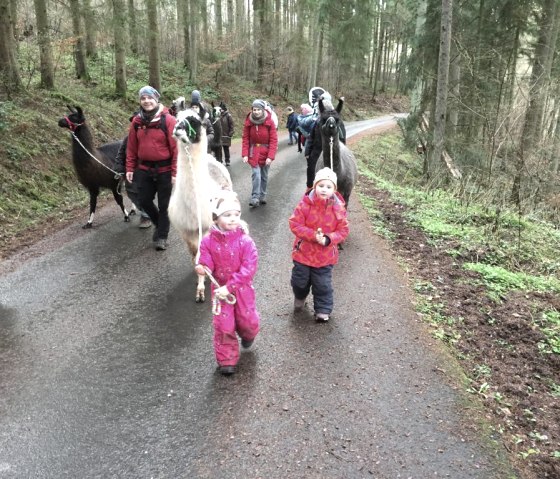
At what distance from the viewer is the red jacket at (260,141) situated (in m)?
8.47

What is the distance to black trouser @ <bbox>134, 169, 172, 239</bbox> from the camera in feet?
20.1

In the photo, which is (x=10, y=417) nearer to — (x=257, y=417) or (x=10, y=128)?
(x=257, y=417)

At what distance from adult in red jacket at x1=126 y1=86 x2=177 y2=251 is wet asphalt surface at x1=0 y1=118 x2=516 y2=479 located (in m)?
1.13

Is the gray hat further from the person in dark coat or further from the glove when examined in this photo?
the glove

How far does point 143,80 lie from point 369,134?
40.7 ft

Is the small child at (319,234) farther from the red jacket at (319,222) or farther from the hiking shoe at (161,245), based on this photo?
the hiking shoe at (161,245)

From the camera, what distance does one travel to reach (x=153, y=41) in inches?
614

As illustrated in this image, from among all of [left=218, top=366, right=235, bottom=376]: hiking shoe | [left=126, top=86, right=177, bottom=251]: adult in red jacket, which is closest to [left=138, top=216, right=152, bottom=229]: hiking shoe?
[left=126, top=86, right=177, bottom=251]: adult in red jacket

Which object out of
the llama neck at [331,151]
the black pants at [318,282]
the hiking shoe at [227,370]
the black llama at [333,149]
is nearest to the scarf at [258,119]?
the black llama at [333,149]

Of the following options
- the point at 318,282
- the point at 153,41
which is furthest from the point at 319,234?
the point at 153,41

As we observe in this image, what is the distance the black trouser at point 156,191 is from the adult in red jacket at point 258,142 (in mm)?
2559

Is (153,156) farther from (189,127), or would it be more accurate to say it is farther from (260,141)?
(260,141)

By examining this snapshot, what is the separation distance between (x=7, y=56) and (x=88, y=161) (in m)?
5.30

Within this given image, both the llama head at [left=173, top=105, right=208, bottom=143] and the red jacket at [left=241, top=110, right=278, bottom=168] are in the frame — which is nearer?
the llama head at [left=173, top=105, right=208, bottom=143]
